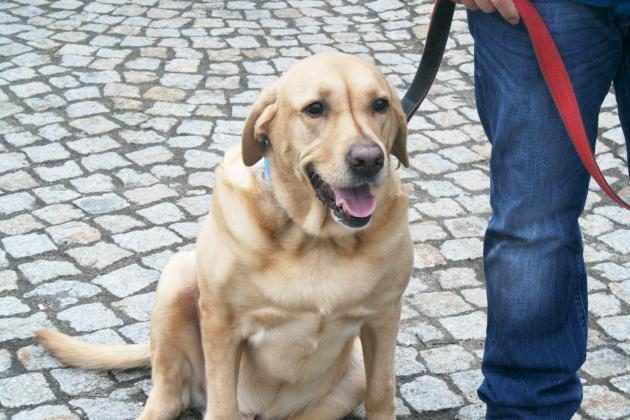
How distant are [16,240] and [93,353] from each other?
119 cm

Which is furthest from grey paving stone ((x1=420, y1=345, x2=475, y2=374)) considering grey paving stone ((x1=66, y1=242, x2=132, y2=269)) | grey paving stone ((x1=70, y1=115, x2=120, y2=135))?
grey paving stone ((x1=70, y1=115, x2=120, y2=135))

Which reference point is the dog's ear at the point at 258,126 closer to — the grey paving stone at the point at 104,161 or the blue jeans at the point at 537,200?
the blue jeans at the point at 537,200

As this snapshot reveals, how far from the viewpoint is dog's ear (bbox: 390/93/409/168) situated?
3129 mm

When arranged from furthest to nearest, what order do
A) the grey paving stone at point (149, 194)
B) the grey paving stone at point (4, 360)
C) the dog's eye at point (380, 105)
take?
the grey paving stone at point (149, 194) < the grey paving stone at point (4, 360) < the dog's eye at point (380, 105)

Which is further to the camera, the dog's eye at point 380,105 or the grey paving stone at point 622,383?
the grey paving stone at point 622,383

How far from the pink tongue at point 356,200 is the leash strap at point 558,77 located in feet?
1.95

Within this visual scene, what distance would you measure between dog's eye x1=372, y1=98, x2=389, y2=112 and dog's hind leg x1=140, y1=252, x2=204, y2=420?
0.89 metres

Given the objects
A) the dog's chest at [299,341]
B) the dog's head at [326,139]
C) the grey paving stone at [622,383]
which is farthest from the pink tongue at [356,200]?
the grey paving stone at [622,383]

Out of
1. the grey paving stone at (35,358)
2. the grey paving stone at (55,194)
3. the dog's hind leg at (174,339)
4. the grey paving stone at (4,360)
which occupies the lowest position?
the grey paving stone at (55,194)

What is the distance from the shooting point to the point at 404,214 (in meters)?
3.21

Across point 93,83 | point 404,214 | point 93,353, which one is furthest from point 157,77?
point 404,214

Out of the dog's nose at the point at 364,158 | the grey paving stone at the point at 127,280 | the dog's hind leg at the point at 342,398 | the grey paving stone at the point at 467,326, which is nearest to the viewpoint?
the dog's nose at the point at 364,158

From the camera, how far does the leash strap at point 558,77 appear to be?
9.03ft

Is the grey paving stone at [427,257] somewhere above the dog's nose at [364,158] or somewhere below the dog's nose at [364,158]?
below
